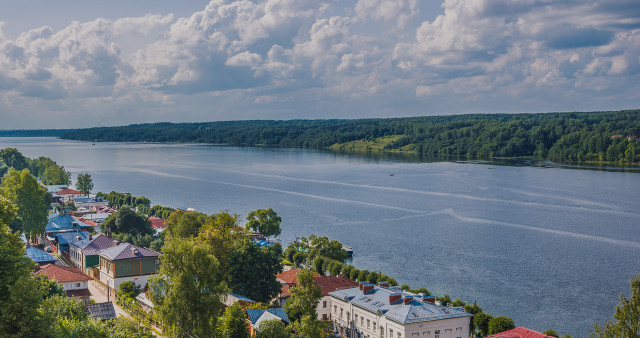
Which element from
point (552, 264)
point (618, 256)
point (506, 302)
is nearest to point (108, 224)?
point (506, 302)

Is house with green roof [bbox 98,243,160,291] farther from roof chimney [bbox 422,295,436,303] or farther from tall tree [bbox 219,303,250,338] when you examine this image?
roof chimney [bbox 422,295,436,303]

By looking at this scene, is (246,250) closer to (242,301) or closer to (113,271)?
(242,301)

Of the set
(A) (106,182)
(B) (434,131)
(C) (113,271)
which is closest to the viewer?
(C) (113,271)

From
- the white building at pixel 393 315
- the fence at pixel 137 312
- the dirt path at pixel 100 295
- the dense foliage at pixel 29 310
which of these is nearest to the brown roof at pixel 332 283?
the white building at pixel 393 315

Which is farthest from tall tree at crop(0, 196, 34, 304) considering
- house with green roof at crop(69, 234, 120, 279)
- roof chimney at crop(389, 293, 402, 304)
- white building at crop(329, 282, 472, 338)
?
house with green roof at crop(69, 234, 120, 279)

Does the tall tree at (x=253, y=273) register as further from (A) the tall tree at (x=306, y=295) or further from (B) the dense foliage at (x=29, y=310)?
(B) the dense foliage at (x=29, y=310)

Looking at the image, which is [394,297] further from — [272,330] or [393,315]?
[272,330]
